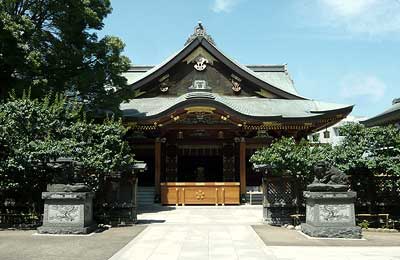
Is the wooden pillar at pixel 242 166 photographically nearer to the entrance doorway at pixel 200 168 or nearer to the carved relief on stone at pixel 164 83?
the entrance doorway at pixel 200 168

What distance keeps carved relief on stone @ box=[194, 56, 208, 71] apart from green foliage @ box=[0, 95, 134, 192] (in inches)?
493

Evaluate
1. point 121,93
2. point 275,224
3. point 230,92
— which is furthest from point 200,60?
point 275,224

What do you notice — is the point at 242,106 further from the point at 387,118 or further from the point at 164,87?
the point at 387,118

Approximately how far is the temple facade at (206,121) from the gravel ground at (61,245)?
10778mm

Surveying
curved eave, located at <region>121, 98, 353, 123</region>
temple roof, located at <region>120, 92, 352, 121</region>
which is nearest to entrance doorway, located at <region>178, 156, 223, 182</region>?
temple roof, located at <region>120, 92, 352, 121</region>

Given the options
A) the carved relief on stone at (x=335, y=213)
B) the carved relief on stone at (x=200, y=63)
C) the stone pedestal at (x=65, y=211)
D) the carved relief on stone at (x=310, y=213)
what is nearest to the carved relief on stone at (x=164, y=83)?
the carved relief on stone at (x=200, y=63)

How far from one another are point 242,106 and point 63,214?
15.5 meters

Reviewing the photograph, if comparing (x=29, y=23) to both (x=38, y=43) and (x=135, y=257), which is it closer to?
(x=38, y=43)

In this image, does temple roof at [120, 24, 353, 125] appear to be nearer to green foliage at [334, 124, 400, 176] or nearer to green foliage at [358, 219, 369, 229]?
green foliage at [334, 124, 400, 176]

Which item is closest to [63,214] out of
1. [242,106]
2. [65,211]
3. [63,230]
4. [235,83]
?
[65,211]

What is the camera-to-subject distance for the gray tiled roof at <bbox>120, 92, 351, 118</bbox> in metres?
23.2

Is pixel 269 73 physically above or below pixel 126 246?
above

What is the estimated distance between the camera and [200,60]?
2748 cm

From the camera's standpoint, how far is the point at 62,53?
672 inches
